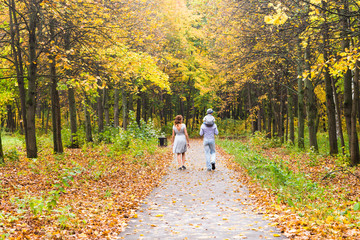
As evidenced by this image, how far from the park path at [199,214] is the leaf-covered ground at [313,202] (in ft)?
1.11

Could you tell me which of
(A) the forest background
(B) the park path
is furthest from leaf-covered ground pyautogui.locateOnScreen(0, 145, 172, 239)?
(B) the park path

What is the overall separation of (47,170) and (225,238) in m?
7.51

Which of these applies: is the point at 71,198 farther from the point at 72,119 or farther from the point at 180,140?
the point at 72,119

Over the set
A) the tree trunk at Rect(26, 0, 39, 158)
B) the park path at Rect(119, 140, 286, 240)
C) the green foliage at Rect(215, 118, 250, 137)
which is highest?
the tree trunk at Rect(26, 0, 39, 158)

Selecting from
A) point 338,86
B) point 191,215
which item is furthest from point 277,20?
point 338,86

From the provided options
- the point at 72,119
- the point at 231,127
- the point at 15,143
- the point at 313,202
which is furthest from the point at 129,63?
the point at 231,127

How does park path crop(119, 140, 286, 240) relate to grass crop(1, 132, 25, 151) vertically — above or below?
below

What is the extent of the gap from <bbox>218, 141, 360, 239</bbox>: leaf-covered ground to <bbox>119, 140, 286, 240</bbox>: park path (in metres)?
0.34

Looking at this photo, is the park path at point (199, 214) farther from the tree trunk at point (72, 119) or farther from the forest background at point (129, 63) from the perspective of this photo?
the tree trunk at point (72, 119)

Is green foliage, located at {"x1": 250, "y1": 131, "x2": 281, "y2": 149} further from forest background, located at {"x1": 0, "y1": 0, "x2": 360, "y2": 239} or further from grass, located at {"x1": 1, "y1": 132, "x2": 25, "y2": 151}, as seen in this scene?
grass, located at {"x1": 1, "y1": 132, "x2": 25, "y2": 151}

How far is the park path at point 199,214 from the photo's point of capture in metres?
5.17

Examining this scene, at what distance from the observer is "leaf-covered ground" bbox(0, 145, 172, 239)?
519cm

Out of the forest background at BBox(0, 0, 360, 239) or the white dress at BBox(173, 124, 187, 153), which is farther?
the white dress at BBox(173, 124, 187, 153)

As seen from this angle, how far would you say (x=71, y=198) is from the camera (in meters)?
7.54
